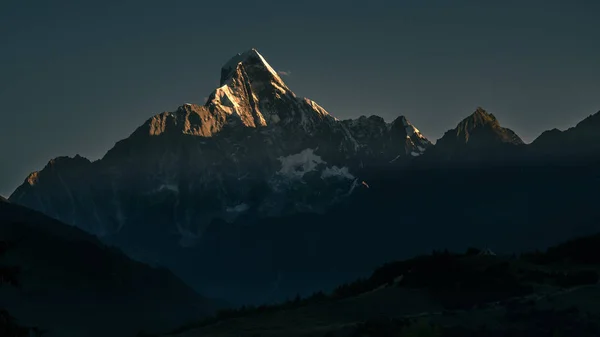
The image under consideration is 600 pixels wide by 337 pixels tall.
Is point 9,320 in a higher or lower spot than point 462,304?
higher

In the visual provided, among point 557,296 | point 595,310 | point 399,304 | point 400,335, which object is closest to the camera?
point 400,335

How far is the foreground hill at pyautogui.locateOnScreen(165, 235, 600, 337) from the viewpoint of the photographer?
144625 mm

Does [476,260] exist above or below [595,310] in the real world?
above

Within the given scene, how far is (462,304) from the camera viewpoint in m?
163

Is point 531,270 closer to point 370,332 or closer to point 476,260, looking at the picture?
point 476,260

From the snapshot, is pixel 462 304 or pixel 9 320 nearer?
pixel 9 320

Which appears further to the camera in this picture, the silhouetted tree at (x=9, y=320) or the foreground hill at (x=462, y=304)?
the foreground hill at (x=462, y=304)

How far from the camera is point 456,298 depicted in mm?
167875

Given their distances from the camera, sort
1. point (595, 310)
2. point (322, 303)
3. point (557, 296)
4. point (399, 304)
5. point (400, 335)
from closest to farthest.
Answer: point (400, 335) < point (595, 310) < point (557, 296) < point (399, 304) < point (322, 303)

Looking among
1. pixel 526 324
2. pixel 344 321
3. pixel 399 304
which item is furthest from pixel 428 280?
pixel 526 324

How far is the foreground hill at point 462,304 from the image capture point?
145 meters

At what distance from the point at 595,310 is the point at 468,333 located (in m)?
21.6

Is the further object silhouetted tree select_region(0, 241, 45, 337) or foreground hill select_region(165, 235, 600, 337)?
foreground hill select_region(165, 235, 600, 337)

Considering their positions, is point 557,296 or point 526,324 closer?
point 526,324
